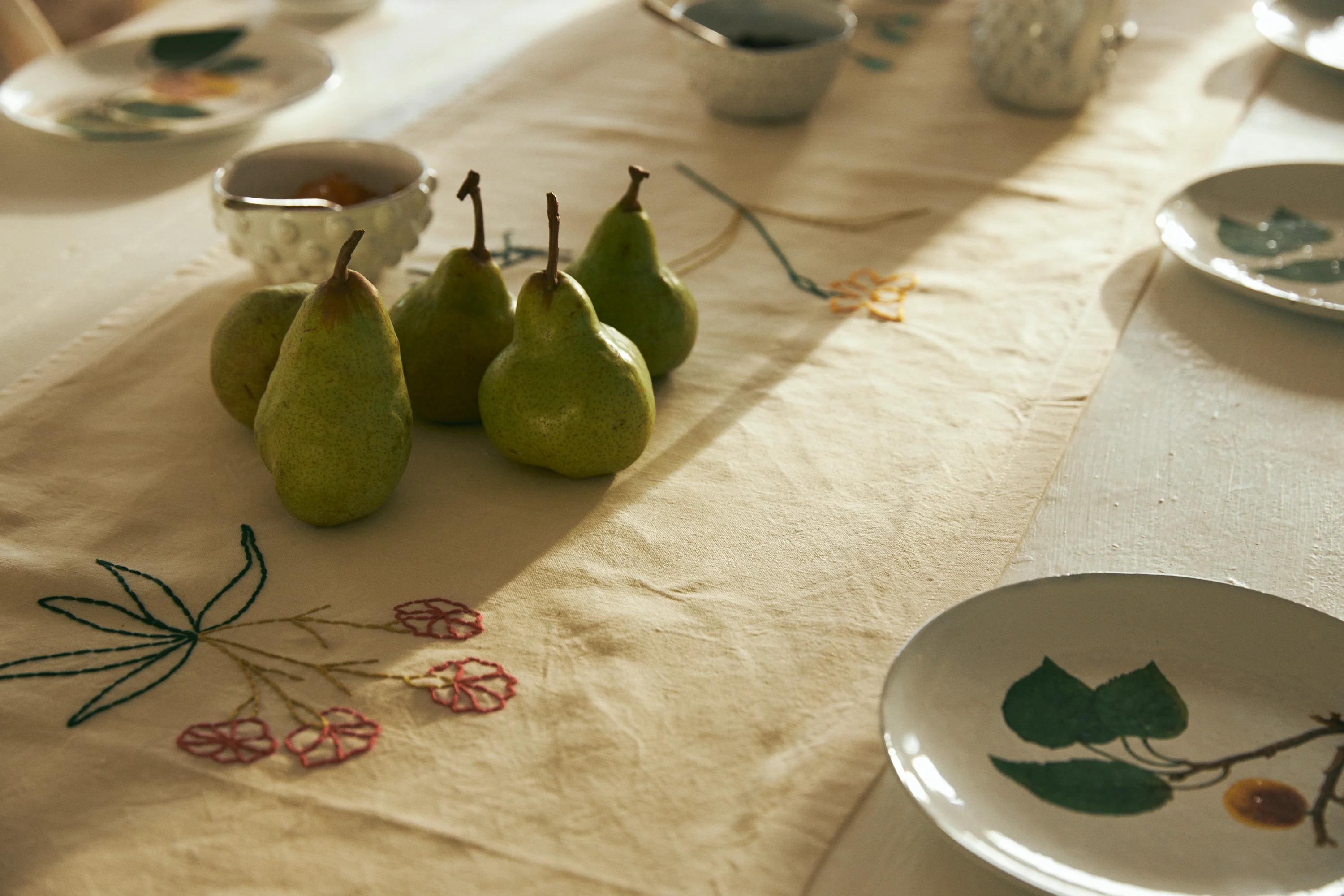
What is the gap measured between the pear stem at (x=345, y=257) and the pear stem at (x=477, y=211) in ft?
0.22

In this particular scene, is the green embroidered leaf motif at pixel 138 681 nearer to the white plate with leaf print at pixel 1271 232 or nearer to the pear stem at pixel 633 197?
the pear stem at pixel 633 197

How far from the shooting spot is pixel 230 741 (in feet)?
1.66

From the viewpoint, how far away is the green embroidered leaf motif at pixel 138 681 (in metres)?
0.52

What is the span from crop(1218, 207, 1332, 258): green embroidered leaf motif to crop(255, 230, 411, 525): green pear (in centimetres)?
61

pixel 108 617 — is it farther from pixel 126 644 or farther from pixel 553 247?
pixel 553 247

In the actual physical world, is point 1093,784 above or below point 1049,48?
below

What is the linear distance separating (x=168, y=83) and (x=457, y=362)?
63cm

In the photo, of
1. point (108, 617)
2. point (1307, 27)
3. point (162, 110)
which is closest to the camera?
point (108, 617)

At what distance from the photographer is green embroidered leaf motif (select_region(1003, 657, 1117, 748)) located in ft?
1.64

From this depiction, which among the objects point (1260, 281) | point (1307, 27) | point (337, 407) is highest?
point (1307, 27)

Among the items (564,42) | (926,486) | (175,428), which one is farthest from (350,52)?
(926,486)

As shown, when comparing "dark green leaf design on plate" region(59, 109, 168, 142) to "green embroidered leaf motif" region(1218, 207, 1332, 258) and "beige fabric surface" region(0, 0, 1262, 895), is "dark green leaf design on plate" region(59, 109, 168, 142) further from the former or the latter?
"green embroidered leaf motif" region(1218, 207, 1332, 258)

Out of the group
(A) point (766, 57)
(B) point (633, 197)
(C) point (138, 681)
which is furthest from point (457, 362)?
(A) point (766, 57)

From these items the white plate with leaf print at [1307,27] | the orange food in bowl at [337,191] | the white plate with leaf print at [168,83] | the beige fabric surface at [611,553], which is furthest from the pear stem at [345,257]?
the white plate with leaf print at [1307,27]
